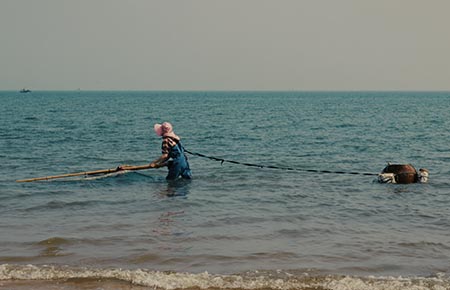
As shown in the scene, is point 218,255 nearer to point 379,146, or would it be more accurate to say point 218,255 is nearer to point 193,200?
point 193,200

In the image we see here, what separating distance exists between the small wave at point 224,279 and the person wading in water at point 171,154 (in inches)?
324

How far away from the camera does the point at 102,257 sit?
9812mm

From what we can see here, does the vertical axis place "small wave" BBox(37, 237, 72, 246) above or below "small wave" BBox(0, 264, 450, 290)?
below

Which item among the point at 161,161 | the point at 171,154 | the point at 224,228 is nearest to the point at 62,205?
the point at 161,161

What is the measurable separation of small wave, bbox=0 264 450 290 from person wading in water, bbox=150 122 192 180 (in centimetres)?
823

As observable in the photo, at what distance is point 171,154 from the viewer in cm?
1753

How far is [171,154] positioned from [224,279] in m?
9.26

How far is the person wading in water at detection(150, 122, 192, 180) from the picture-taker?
17.3m

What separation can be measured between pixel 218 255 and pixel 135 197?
19.4 ft

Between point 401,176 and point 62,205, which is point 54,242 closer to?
point 62,205

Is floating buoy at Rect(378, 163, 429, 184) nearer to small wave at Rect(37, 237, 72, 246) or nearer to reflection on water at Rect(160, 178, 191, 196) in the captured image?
reflection on water at Rect(160, 178, 191, 196)

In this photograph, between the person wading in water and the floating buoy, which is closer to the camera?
the person wading in water

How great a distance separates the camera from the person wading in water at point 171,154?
1734 cm

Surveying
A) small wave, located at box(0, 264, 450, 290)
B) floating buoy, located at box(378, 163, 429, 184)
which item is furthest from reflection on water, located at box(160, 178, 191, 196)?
small wave, located at box(0, 264, 450, 290)
